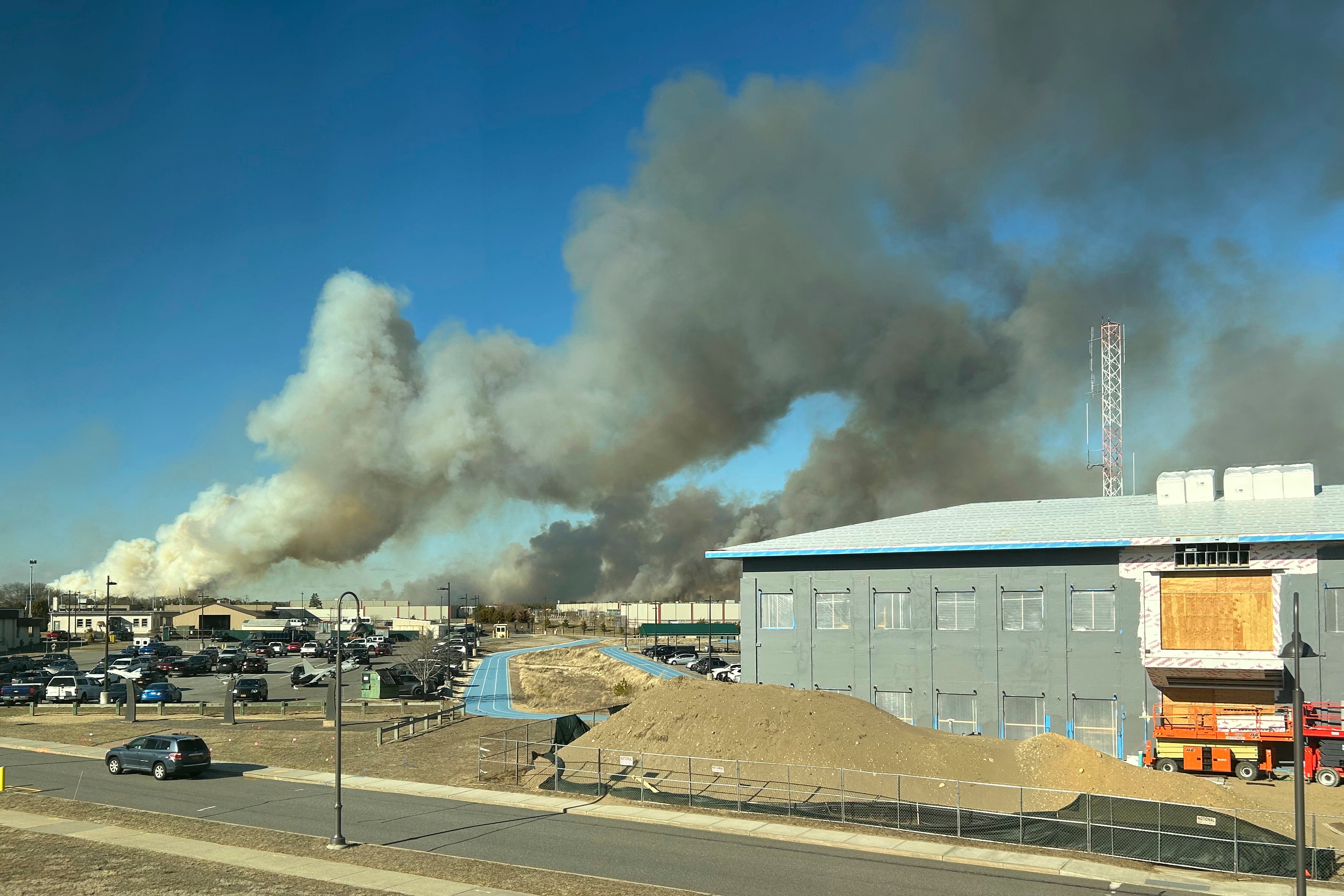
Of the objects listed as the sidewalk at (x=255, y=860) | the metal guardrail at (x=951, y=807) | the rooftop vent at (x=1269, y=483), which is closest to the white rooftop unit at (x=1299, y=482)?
the rooftop vent at (x=1269, y=483)

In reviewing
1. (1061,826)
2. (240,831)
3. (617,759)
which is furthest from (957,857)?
(240,831)

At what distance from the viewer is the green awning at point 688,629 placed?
146 m

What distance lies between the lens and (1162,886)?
2347 centimetres

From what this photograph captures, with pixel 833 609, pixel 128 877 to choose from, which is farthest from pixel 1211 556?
pixel 128 877

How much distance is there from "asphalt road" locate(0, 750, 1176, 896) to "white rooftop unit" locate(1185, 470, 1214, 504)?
30859 mm

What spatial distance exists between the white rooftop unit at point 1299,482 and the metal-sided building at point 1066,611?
0.14 meters

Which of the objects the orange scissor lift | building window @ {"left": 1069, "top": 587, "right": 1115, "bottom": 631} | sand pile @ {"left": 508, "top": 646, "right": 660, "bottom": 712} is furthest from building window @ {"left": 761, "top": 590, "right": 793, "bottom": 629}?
the orange scissor lift

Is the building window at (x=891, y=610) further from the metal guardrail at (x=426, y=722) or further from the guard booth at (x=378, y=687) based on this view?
the guard booth at (x=378, y=687)

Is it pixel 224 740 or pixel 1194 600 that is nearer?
pixel 1194 600

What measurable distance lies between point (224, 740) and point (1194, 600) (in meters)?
44.2

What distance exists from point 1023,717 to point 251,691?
4929 centimetres

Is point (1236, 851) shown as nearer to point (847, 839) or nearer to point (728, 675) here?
point (847, 839)

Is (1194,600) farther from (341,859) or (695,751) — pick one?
(341,859)

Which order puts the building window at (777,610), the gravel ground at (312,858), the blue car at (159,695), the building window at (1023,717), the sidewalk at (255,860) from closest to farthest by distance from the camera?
the gravel ground at (312,858), the sidewalk at (255,860), the building window at (1023,717), the building window at (777,610), the blue car at (159,695)
